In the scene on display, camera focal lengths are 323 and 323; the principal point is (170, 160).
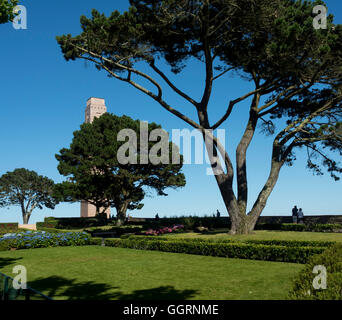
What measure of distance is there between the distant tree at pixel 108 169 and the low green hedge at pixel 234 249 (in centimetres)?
1764

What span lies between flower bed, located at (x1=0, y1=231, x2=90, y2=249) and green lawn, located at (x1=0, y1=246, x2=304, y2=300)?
4407 millimetres

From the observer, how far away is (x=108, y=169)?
3431cm

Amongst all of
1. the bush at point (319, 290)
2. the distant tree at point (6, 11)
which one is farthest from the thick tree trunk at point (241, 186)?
the bush at point (319, 290)

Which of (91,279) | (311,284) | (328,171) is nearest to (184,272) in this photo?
(91,279)

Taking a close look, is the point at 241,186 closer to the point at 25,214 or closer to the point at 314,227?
the point at 314,227

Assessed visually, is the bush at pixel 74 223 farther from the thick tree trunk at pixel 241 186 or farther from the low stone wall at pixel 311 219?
the thick tree trunk at pixel 241 186

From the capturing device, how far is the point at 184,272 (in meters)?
9.76

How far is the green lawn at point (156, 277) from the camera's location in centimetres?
735

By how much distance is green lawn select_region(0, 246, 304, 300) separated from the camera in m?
7.35

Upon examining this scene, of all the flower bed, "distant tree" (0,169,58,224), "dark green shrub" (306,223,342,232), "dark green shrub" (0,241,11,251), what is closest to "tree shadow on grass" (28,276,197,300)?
"dark green shrub" (0,241,11,251)

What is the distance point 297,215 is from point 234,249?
54.9ft

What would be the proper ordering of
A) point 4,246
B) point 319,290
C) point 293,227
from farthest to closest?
1. point 293,227
2. point 4,246
3. point 319,290

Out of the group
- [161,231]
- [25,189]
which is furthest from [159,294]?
[25,189]

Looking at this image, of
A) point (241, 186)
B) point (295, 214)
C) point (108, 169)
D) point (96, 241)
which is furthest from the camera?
point (108, 169)
